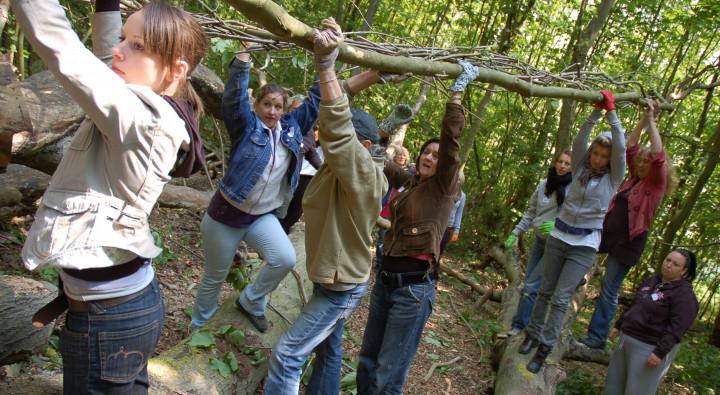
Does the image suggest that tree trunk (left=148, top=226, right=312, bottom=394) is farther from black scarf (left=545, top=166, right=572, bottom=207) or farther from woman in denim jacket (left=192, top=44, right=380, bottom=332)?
black scarf (left=545, top=166, right=572, bottom=207)

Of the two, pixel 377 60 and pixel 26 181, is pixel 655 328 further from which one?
pixel 26 181

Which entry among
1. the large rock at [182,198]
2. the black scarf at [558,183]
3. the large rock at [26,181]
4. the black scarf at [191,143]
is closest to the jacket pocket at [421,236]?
the black scarf at [191,143]

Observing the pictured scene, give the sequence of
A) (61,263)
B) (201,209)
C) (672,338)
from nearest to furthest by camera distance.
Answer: (61,263), (672,338), (201,209)

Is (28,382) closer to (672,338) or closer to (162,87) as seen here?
(162,87)

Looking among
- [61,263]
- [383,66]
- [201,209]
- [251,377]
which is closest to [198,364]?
[251,377]

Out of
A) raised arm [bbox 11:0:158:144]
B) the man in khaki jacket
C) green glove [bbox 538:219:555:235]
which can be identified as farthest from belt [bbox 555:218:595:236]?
raised arm [bbox 11:0:158:144]

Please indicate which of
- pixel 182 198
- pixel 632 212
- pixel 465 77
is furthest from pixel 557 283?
pixel 182 198

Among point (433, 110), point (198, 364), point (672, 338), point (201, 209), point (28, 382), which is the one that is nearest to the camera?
point (28, 382)

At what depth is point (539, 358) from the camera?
4770 mm

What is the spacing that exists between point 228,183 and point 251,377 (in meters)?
1.29

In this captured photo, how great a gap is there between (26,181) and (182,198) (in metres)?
1.83

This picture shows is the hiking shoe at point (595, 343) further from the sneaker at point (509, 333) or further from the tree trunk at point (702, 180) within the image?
the tree trunk at point (702, 180)

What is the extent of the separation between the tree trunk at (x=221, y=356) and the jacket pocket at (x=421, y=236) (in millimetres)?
1296

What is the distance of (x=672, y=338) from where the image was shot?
441 centimetres
